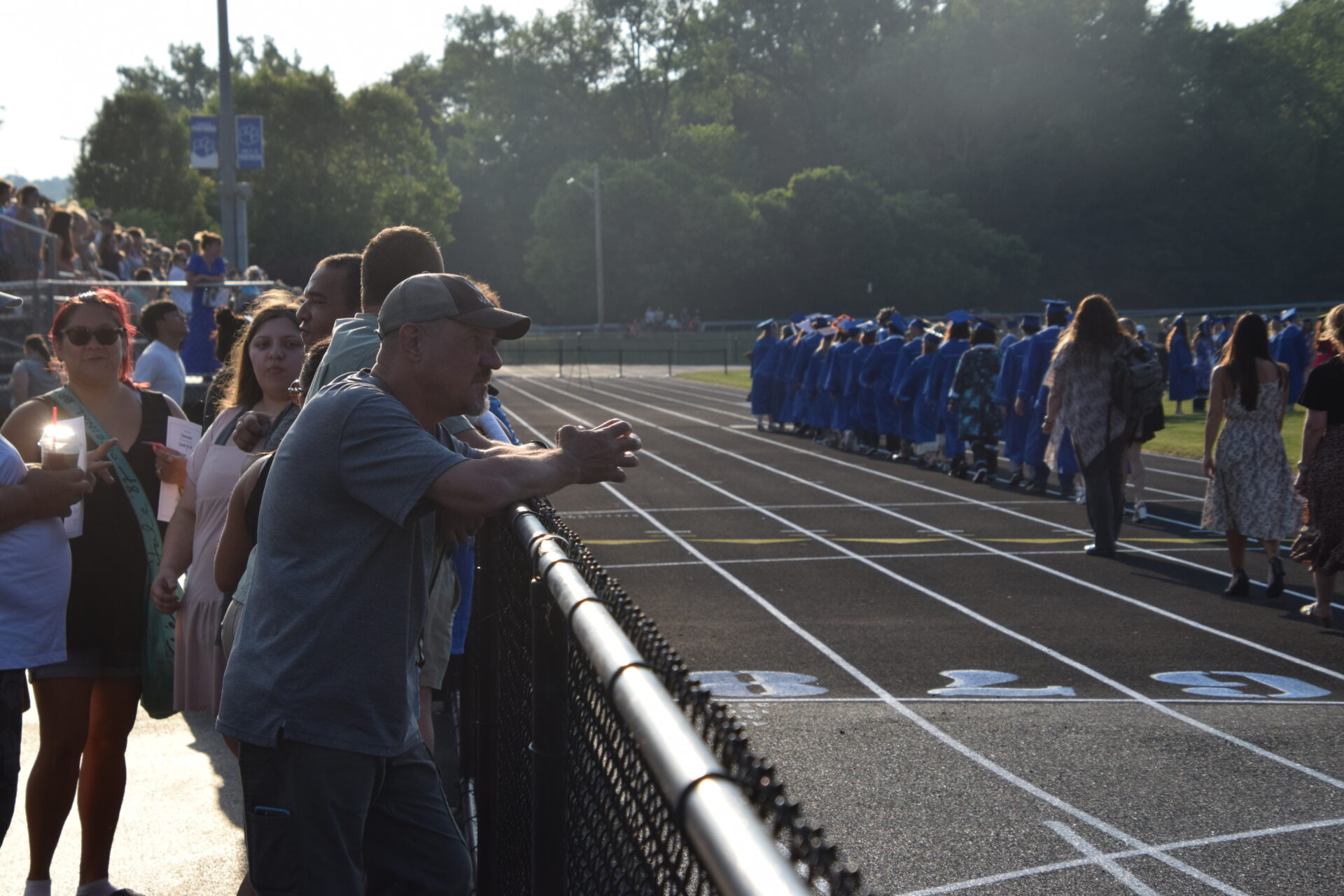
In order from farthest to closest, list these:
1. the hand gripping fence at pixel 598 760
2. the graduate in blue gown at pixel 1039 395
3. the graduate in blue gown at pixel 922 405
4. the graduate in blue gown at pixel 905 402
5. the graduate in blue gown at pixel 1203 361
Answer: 1. the graduate in blue gown at pixel 1203 361
2. the graduate in blue gown at pixel 905 402
3. the graduate in blue gown at pixel 922 405
4. the graduate in blue gown at pixel 1039 395
5. the hand gripping fence at pixel 598 760

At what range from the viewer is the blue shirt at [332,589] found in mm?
2652

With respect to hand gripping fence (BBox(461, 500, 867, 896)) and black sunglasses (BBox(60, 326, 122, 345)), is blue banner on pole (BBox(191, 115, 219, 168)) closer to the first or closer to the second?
black sunglasses (BBox(60, 326, 122, 345))

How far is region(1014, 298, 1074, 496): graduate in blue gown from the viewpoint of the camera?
15727 millimetres

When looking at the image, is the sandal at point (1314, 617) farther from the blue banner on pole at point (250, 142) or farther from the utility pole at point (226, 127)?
the blue banner on pole at point (250, 142)

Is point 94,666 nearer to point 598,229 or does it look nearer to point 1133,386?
point 1133,386

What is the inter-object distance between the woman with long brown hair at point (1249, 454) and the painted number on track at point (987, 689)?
2.83m

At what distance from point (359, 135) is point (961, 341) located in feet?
145

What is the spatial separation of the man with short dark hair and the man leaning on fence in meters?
1.64

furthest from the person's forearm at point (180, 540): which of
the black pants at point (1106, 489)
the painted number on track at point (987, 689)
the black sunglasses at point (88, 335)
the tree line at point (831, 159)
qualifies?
the tree line at point (831, 159)

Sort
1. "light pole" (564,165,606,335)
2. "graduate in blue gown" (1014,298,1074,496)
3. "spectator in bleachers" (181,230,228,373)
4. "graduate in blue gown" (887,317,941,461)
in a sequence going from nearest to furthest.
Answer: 1. "spectator in bleachers" (181,230,228,373)
2. "graduate in blue gown" (1014,298,1074,496)
3. "graduate in blue gown" (887,317,941,461)
4. "light pole" (564,165,606,335)

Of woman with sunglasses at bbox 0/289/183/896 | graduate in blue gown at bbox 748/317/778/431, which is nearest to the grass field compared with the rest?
graduate in blue gown at bbox 748/317/778/431

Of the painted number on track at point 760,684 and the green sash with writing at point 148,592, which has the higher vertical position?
the green sash with writing at point 148,592

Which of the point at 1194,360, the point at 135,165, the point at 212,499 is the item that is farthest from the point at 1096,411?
the point at 135,165

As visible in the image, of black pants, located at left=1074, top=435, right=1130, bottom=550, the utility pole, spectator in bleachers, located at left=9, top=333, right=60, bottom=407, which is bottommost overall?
black pants, located at left=1074, top=435, right=1130, bottom=550
